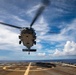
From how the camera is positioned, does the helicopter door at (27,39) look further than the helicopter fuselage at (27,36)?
Yes

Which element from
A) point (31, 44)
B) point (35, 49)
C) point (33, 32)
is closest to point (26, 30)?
point (33, 32)

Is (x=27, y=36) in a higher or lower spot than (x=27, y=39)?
higher

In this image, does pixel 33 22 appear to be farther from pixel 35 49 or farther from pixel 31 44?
pixel 35 49

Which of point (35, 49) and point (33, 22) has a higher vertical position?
point (33, 22)

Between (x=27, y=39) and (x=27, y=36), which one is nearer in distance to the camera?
(x=27, y=36)

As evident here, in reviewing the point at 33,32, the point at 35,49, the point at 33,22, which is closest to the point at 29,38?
the point at 33,32

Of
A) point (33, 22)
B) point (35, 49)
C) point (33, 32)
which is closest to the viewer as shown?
point (33, 22)

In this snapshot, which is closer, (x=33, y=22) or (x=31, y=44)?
(x=33, y=22)

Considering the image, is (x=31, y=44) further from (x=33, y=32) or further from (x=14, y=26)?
(x=14, y=26)

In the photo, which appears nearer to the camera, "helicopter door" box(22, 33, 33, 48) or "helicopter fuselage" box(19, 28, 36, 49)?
"helicopter fuselage" box(19, 28, 36, 49)

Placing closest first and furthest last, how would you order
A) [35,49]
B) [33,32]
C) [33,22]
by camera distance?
[33,22], [33,32], [35,49]
